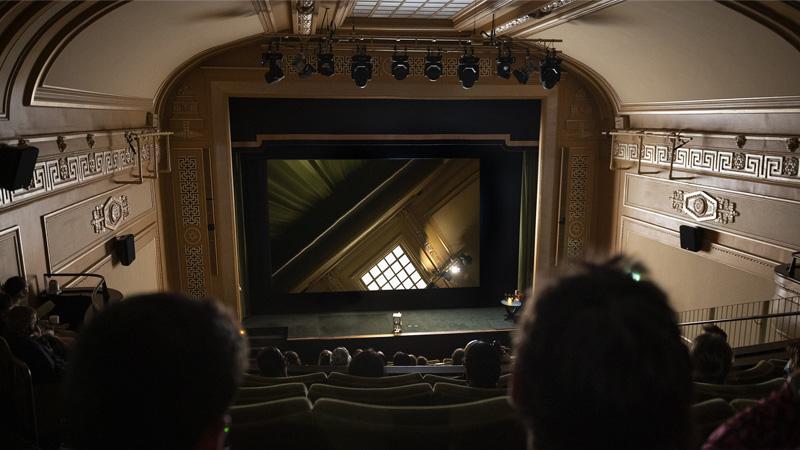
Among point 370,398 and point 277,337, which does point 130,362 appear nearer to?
point 370,398

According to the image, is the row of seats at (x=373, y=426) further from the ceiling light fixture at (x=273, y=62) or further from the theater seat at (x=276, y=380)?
the ceiling light fixture at (x=273, y=62)

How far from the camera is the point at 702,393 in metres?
2.20

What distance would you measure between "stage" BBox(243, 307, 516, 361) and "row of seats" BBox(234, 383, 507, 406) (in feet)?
13.6

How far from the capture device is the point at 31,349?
2580 mm

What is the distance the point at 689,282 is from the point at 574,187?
2.19m

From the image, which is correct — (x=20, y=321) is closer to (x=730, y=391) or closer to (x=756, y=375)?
(x=730, y=391)

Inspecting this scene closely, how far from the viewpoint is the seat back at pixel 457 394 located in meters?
2.28

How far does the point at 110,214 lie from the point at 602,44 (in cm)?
532

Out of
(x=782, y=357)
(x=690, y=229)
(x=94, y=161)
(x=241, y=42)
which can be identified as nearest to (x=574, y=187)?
(x=690, y=229)

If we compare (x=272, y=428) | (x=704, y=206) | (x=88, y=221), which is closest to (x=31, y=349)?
(x=272, y=428)

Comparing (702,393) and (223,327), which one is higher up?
(223,327)

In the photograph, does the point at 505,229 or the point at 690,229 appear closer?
the point at 690,229

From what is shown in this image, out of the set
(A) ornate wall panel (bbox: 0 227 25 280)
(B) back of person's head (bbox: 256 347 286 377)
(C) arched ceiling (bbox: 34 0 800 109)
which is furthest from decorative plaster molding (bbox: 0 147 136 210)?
(B) back of person's head (bbox: 256 347 286 377)

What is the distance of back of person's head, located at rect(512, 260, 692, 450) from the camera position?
2.44ft
